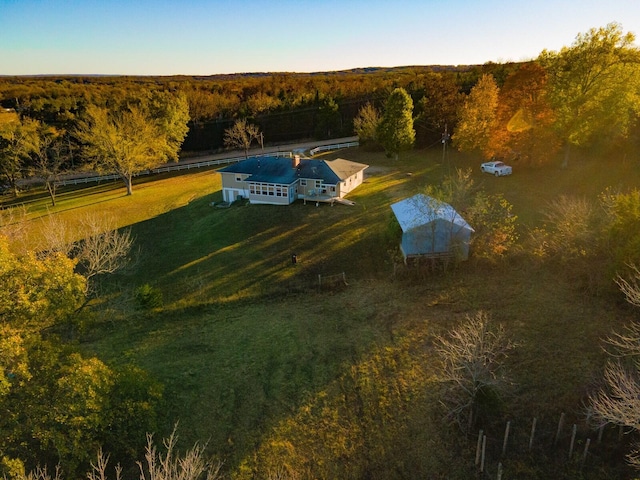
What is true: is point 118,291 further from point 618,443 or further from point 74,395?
point 618,443

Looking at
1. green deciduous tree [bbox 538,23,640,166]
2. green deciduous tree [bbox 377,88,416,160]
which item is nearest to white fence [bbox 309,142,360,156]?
green deciduous tree [bbox 377,88,416,160]

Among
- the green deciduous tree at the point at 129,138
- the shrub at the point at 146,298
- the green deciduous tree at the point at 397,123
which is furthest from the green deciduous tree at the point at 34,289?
the green deciduous tree at the point at 397,123

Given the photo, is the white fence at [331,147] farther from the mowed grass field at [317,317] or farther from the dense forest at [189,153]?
the mowed grass field at [317,317]

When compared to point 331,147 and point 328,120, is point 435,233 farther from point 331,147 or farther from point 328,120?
point 328,120

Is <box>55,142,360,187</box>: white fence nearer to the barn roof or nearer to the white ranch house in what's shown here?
the white ranch house

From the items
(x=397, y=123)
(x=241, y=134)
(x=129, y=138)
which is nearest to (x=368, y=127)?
(x=397, y=123)
